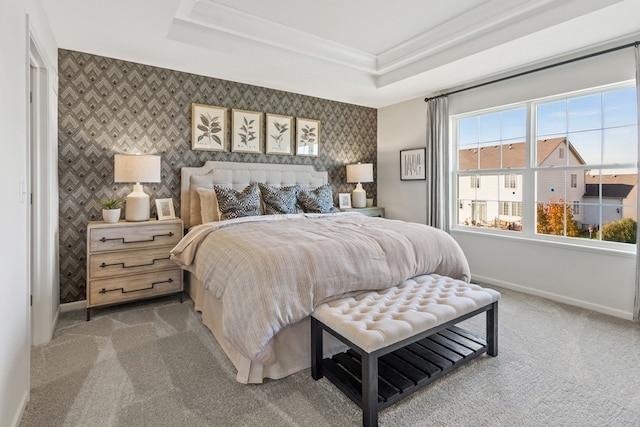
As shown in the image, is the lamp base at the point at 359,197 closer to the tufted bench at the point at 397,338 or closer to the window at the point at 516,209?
the window at the point at 516,209

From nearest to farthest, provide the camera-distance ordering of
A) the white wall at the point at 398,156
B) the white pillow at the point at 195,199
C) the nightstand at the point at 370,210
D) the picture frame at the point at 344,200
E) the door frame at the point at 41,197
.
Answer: the door frame at the point at 41,197
the white pillow at the point at 195,199
the white wall at the point at 398,156
the nightstand at the point at 370,210
the picture frame at the point at 344,200

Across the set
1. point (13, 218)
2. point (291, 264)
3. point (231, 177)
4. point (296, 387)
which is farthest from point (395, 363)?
point (231, 177)

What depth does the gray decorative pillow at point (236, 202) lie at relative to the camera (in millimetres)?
3479

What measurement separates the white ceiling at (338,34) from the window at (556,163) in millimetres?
553

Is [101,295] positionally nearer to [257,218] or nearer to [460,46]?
[257,218]

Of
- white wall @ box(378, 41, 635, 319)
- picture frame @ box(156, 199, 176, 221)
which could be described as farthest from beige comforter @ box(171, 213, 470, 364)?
white wall @ box(378, 41, 635, 319)

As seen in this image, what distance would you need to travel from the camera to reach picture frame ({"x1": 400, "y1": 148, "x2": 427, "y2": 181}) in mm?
4773

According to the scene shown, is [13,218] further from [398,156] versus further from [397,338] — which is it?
[398,156]

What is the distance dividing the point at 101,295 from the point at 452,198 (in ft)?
13.8

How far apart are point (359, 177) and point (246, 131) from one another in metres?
1.77

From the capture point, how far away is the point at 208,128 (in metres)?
3.95

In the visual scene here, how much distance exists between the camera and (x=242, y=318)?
1925 millimetres

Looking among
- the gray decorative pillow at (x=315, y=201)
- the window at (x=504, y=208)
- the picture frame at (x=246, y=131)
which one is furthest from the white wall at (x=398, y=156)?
the picture frame at (x=246, y=131)

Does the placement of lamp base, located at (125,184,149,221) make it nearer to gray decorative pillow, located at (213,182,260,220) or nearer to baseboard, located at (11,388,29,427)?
gray decorative pillow, located at (213,182,260,220)
